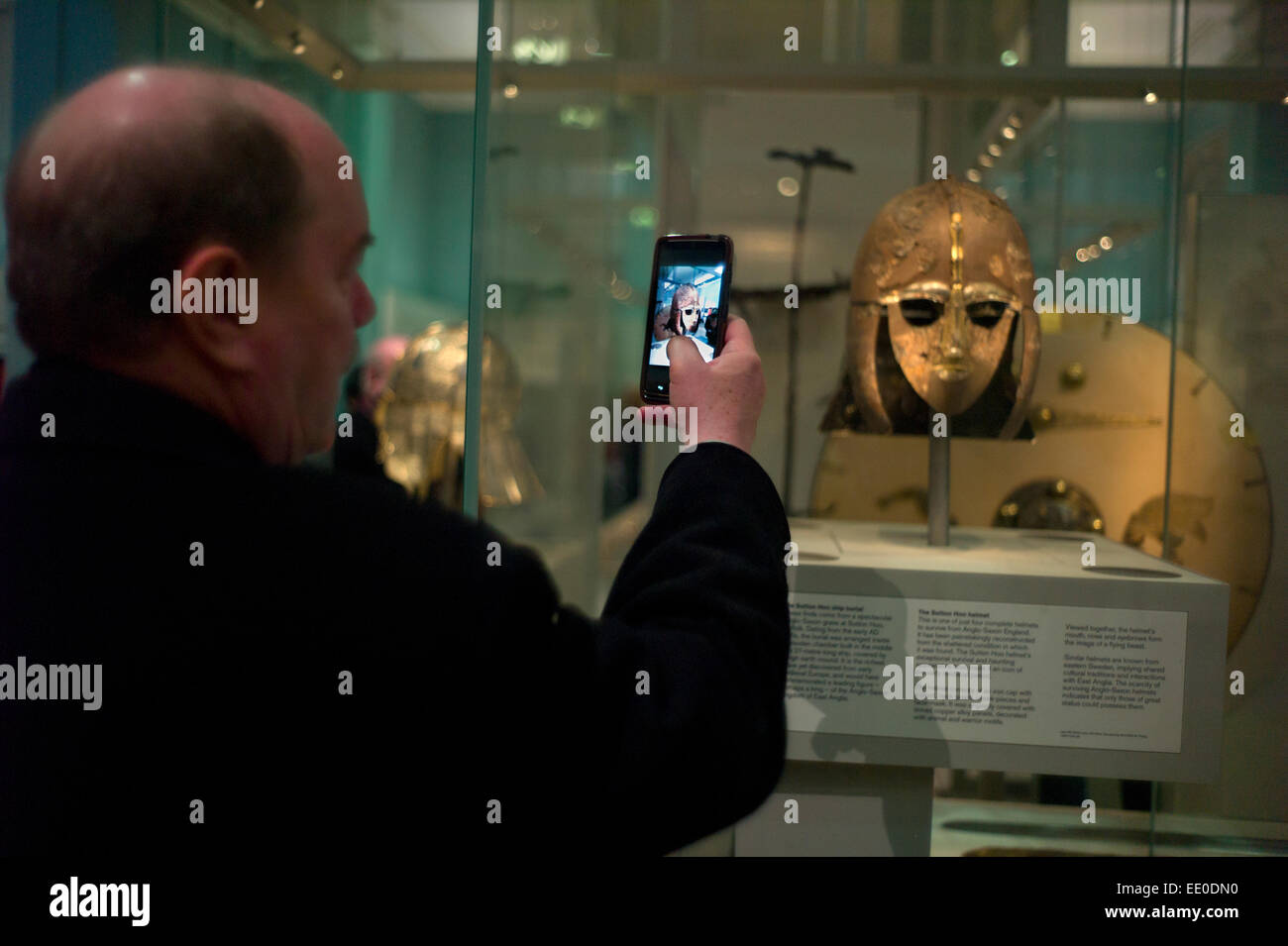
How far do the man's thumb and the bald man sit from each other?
260 millimetres

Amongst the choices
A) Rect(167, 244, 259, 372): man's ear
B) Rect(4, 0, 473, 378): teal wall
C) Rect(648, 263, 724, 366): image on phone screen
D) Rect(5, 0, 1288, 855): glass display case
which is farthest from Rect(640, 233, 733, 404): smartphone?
Rect(167, 244, 259, 372): man's ear

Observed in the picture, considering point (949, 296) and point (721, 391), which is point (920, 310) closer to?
point (949, 296)

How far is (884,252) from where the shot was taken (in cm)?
178

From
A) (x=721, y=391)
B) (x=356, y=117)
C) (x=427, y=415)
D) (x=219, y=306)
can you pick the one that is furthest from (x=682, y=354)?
(x=427, y=415)

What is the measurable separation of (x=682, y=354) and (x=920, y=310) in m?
0.80

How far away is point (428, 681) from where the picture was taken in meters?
0.68

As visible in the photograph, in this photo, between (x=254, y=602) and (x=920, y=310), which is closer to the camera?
(x=254, y=602)

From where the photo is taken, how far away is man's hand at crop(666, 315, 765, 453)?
952mm

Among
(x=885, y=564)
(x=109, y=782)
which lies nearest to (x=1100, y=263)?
(x=885, y=564)

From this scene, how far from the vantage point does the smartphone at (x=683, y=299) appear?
1.14 metres

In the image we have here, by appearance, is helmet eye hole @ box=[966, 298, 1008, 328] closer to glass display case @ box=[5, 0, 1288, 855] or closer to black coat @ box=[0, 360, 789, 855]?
glass display case @ box=[5, 0, 1288, 855]

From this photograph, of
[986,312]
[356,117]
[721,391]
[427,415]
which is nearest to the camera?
[721,391]

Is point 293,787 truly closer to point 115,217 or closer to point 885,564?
point 115,217
